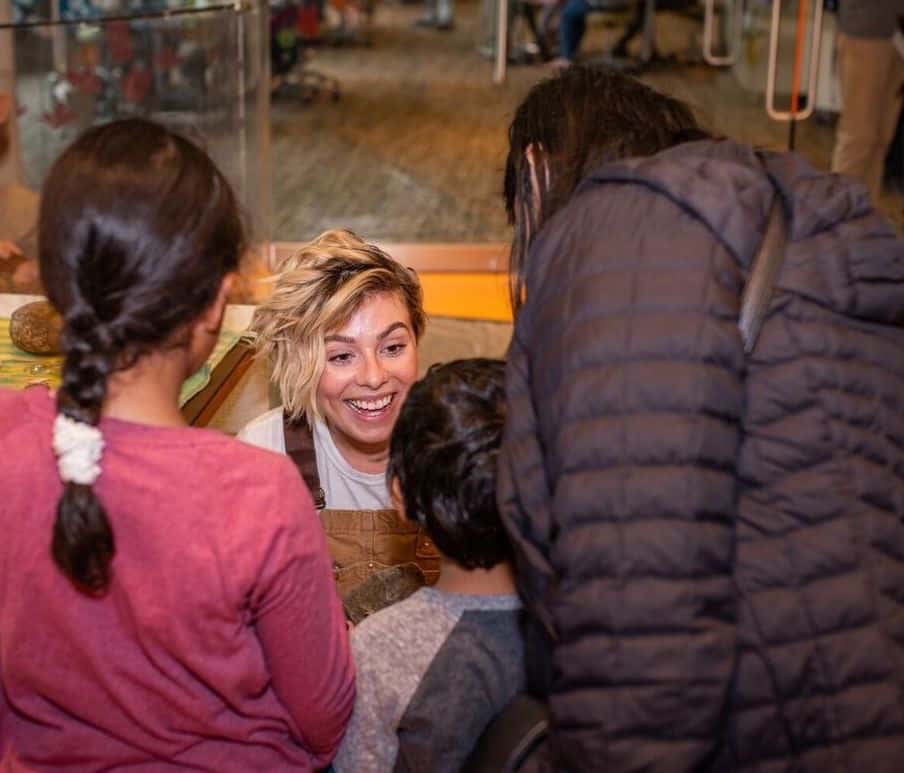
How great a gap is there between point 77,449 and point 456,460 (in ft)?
1.40

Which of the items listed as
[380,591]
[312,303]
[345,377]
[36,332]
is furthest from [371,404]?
[36,332]

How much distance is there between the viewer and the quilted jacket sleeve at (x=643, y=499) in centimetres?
116

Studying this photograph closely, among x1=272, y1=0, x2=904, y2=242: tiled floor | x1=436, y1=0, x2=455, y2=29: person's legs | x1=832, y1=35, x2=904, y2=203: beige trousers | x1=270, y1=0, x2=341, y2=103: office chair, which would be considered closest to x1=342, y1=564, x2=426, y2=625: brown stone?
x1=272, y1=0, x2=904, y2=242: tiled floor

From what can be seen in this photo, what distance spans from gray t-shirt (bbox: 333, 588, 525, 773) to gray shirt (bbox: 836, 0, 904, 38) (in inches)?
155

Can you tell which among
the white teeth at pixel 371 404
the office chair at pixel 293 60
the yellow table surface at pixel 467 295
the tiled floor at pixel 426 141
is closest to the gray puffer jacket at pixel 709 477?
the white teeth at pixel 371 404

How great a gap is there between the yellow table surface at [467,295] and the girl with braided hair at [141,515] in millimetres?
3384

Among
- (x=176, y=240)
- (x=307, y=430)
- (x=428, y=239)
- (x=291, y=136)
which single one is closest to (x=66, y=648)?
(x=176, y=240)

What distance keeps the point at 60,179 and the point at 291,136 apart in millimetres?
5162

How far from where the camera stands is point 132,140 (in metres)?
1.25

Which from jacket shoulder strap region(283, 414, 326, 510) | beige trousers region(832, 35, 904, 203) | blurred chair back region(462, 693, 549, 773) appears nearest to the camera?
blurred chair back region(462, 693, 549, 773)

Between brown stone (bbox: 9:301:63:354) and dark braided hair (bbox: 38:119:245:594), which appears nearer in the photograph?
dark braided hair (bbox: 38:119:245:594)

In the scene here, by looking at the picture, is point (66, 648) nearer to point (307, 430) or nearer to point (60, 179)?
point (60, 179)

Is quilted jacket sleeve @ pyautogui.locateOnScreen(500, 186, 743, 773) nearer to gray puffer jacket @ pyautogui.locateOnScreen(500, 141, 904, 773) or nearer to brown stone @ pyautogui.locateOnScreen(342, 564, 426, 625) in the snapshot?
gray puffer jacket @ pyautogui.locateOnScreen(500, 141, 904, 773)

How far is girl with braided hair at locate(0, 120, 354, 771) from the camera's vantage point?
47.6 inches
